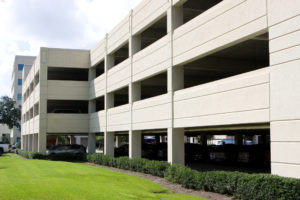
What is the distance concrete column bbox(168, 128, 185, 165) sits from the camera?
67.8 ft

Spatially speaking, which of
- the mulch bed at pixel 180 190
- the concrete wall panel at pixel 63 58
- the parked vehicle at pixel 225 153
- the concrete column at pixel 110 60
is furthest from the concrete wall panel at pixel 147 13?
the concrete wall panel at pixel 63 58

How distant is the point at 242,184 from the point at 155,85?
1749 cm

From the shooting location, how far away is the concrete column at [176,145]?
2067 centimetres

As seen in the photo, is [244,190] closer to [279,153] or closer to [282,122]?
[279,153]

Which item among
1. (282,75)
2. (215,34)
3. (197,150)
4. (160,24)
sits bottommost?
(197,150)

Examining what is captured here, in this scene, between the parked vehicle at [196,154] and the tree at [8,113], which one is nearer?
the parked vehicle at [196,154]

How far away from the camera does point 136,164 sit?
959 inches

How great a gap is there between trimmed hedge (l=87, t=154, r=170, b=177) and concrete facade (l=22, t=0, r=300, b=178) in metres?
1.03

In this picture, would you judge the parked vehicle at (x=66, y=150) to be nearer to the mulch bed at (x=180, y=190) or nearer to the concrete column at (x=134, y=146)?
the concrete column at (x=134, y=146)

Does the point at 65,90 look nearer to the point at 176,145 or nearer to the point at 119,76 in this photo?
the point at 119,76

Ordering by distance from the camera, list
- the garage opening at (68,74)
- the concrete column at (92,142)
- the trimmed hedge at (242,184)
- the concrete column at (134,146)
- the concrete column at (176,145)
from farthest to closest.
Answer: the garage opening at (68,74)
the concrete column at (92,142)
the concrete column at (134,146)
the concrete column at (176,145)
the trimmed hedge at (242,184)

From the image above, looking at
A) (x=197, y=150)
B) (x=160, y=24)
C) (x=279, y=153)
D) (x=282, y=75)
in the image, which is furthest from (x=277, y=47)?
(x=197, y=150)

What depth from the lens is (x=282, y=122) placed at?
12.8m

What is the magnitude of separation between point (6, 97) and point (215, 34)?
210 feet
